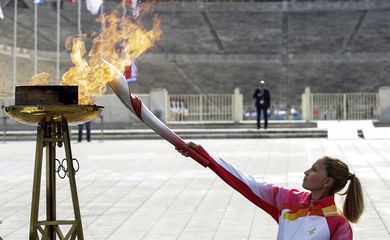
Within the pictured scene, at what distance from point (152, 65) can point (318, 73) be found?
10.5 m

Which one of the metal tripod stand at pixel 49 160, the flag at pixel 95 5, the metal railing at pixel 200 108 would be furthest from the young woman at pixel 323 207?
the metal railing at pixel 200 108

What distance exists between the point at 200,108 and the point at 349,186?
28692 mm

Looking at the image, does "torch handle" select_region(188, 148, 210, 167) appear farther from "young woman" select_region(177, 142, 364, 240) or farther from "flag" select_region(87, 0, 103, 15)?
"flag" select_region(87, 0, 103, 15)

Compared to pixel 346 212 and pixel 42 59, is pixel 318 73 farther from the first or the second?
→ pixel 346 212

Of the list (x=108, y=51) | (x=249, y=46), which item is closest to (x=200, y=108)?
(x=249, y=46)

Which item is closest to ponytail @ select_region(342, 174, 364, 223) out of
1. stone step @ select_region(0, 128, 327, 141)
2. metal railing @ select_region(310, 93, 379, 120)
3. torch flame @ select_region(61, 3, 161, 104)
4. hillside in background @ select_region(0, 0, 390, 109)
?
torch flame @ select_region(61, 3, 161, 104)

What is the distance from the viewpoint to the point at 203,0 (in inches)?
2361

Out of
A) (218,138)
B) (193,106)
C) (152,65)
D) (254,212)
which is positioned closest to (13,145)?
(218,138)

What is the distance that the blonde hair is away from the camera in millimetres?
4395

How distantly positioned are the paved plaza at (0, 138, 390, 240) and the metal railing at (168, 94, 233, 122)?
1001 centimetres

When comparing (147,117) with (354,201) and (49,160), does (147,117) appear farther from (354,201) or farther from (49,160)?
(354,201)

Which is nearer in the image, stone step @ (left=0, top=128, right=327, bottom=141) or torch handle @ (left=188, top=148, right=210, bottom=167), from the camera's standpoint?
torch handle @ (left=188, top=148, right=210, bottom=167)

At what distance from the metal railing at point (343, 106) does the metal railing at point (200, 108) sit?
3.59m

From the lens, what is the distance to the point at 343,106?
32.9 m
